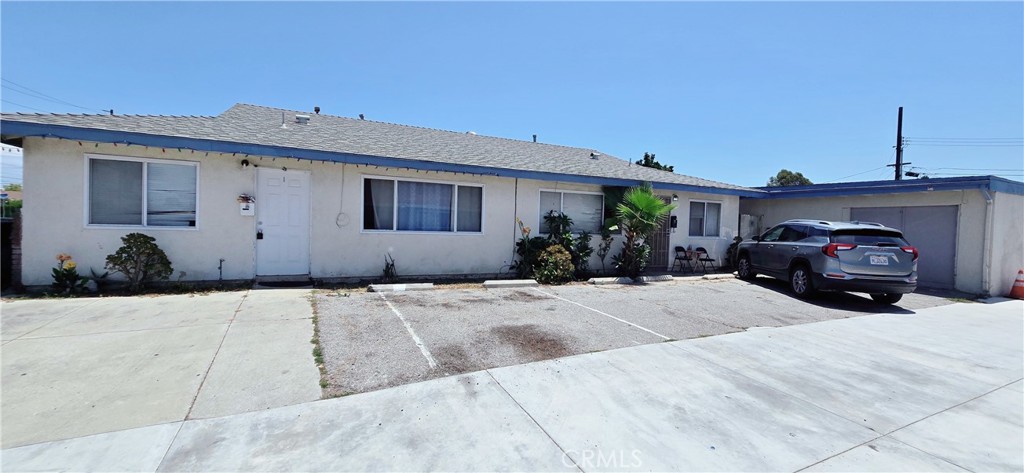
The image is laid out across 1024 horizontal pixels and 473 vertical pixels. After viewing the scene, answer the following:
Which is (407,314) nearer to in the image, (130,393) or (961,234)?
(130,393)

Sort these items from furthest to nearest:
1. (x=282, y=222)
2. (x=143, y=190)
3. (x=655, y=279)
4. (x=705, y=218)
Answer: (x=705, y=218) → (x=655, y=279) → (x=282, y=222) → (x=143, y=190)

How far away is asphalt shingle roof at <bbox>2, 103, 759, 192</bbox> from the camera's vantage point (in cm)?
707

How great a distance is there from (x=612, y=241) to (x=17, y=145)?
39.8 ft

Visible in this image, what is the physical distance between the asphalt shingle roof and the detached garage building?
10.9ft

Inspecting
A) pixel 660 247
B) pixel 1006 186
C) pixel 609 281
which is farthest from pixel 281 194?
pixel 1006 186

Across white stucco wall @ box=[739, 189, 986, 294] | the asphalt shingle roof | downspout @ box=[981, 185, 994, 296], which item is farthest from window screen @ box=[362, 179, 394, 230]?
downspout @ box=[981, 185, 994, 296]

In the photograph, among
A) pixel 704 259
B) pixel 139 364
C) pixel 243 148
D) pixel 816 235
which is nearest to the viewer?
pixel 139 364

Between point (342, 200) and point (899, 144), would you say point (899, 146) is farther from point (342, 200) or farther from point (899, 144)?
point (342, 200)

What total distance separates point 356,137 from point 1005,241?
53.4 feet

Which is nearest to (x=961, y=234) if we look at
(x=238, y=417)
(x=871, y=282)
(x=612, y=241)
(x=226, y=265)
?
(x=871, y=282)

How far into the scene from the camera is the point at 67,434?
282cm

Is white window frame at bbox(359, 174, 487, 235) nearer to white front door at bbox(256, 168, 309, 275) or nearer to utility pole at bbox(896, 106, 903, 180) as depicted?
white front door at bbox(256, 168, 309, 275)

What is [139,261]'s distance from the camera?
6910mm

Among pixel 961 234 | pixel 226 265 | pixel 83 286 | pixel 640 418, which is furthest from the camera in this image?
pixel 961 234
